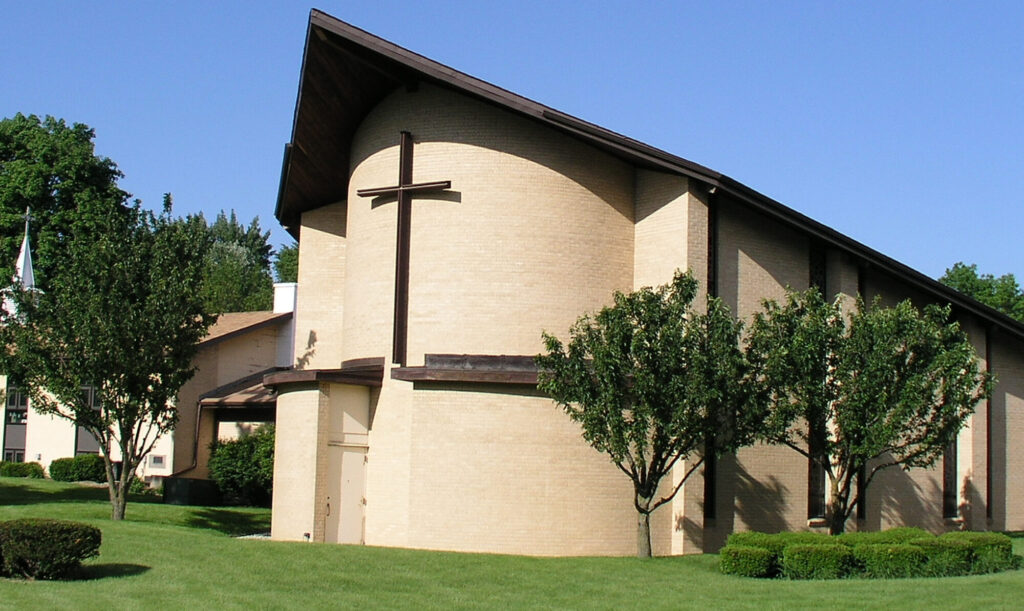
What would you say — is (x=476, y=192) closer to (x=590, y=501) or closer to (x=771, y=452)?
(x=590, y=501)

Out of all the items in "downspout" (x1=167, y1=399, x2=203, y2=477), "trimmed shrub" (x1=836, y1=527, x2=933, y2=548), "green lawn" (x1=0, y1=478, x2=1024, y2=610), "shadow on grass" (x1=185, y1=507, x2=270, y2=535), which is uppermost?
"downspout" (x1=167, y1=399, x2=203, y2=477)

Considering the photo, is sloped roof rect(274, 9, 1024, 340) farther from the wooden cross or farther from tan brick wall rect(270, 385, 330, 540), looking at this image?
tan brick wall rect(270, 385, 330, 540)

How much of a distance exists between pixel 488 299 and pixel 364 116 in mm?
6293

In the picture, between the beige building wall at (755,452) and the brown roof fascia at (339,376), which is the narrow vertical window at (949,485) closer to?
the beige building wall at (755,452)

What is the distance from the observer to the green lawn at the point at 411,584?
15438 mm

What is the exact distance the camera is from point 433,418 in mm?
22422

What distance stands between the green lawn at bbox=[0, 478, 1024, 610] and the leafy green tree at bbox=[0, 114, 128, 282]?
26763 mm

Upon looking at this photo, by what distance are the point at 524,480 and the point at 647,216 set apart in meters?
6.25

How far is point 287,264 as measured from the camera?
317ft

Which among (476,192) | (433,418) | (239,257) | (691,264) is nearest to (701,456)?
(691,264)

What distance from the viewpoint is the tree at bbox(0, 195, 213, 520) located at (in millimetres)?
24344

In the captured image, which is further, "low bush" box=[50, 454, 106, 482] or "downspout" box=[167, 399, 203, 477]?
"low bush" box=[50, 454, 106, 482]

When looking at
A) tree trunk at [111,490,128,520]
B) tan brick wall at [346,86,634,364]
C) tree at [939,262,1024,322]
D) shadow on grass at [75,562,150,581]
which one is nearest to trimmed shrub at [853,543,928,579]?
tan brick wall at [346,86,634,364]

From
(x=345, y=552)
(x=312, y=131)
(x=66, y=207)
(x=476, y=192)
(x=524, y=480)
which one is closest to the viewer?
(x=345, y=552)
